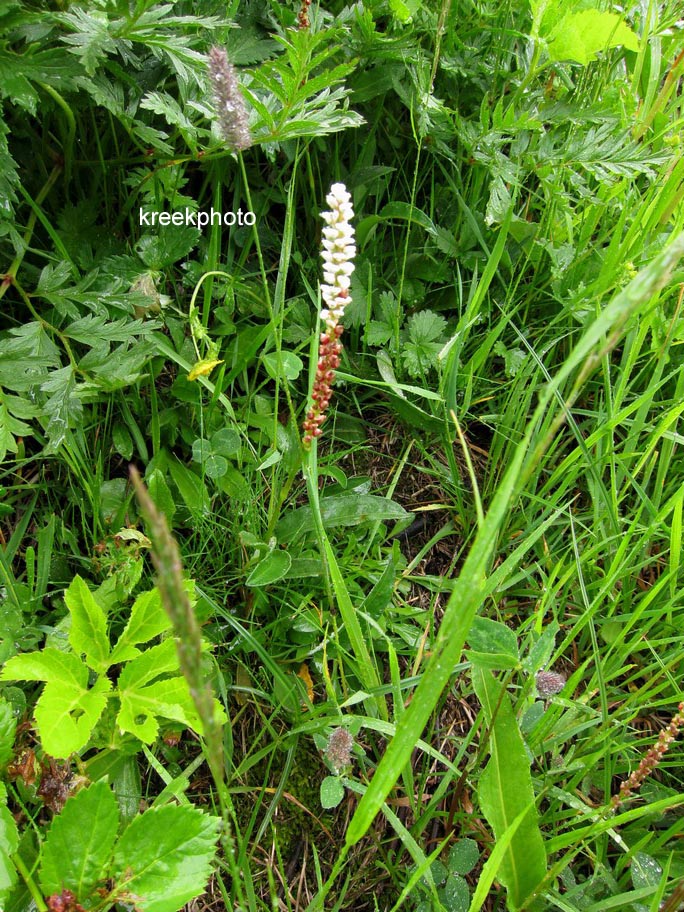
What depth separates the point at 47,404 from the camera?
1665 mm

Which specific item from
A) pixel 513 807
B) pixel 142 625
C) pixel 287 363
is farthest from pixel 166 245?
pixel 513 807

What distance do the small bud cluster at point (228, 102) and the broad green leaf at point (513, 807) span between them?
117cm

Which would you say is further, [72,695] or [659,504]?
[659,504]

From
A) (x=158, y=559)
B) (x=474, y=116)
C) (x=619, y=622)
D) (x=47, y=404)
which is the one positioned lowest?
(x=619, y=622)

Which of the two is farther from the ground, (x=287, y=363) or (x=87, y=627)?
(x=287, y=363)

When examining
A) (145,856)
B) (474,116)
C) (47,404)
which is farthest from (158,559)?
(474,116)

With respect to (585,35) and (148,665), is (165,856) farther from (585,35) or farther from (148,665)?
(585,35)

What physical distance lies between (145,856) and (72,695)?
326 mm

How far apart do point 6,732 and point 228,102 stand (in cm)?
125

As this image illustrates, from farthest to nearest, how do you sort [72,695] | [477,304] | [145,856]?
[477,304], [72,695], [145,856]

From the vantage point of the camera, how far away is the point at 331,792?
1439 mm

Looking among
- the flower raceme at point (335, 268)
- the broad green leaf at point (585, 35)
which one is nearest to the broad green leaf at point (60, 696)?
the flower raceme at point (335, 268)

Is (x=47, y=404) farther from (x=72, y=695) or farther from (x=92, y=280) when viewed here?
(x=72, y=695)

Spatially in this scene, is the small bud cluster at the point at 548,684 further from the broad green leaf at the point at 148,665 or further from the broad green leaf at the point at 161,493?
the broad green leaf at the point at 161,493
